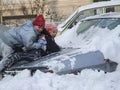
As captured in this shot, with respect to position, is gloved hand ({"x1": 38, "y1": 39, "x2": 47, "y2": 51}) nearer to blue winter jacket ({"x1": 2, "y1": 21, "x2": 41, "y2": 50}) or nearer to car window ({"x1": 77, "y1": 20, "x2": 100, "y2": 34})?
blue winter jacket ({"x1": 2, "y1": 21, "x2": 41, "y2": 50})

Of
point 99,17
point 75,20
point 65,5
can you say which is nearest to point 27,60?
point 99,17

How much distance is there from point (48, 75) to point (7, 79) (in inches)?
27.8

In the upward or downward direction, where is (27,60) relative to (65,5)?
upward

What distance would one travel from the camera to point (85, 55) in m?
6.69

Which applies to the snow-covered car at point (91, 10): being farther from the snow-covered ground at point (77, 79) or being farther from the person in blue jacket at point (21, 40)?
the snow-covered ground at point (77, 79)

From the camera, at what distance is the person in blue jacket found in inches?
291

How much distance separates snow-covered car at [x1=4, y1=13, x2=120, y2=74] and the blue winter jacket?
0.40 metres

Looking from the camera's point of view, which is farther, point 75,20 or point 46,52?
point 75,20

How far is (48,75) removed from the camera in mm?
6352

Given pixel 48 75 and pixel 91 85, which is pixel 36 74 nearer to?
pixel 48 75

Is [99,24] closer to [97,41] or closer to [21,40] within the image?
[97,41]

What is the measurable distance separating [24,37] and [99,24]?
4.85 feet

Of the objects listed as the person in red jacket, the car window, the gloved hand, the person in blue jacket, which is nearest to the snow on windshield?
the car window

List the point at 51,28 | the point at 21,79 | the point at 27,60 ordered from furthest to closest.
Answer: the point at 51,28
the point at 27,60
the point at 21,79
